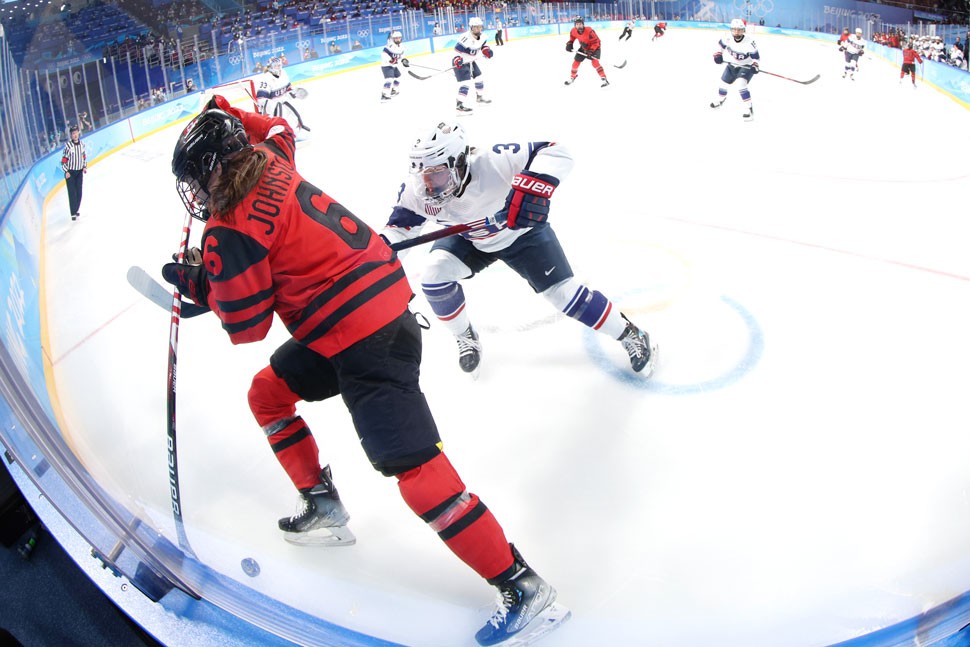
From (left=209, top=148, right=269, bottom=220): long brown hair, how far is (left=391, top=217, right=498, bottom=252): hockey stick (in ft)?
1.70

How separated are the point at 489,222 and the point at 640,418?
0.69m

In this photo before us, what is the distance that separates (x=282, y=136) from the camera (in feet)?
5.04

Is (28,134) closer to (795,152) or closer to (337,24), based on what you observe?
(795,152)

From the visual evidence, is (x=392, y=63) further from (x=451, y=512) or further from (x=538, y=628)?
(x=538, y=628)

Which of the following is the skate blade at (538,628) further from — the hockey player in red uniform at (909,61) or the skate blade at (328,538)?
the hockey player in red uniform at (909,61)

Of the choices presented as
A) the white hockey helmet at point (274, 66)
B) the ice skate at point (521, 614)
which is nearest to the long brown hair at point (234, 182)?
the ice skate at point (521, 614)

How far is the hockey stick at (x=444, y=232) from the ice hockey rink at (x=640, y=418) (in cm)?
28

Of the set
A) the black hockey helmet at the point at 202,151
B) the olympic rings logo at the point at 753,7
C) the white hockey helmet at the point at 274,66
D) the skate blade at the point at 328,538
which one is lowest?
the skate blade at the point at 328,538

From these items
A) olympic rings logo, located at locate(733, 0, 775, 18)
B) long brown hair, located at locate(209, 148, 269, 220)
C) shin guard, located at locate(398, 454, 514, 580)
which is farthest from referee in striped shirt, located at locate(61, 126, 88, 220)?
olympic rings logo, located at locate(733, 0, 775, 18)

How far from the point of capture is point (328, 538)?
4.99ft

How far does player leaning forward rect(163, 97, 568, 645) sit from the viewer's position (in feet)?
3.78

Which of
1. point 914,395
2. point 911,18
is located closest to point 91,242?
point 914,395

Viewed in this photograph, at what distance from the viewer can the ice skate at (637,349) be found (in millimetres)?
2021

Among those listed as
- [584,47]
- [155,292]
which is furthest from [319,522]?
[584,47]
